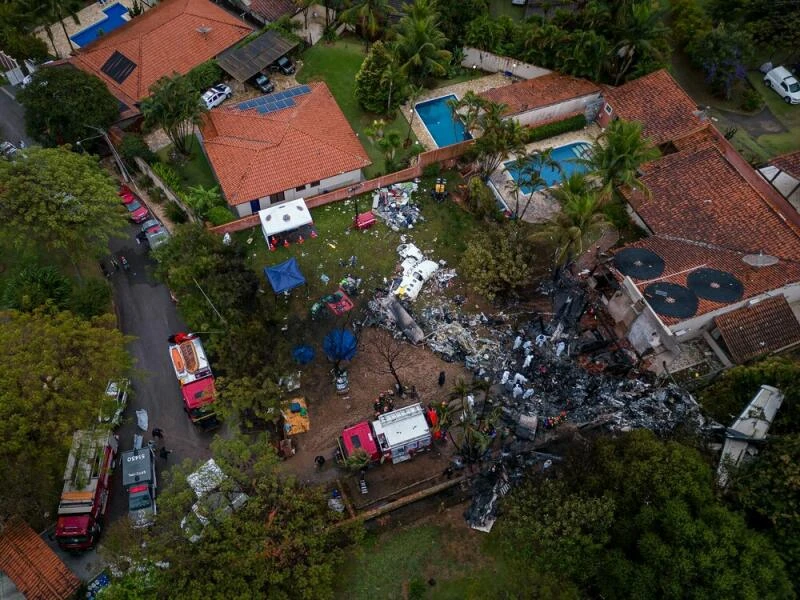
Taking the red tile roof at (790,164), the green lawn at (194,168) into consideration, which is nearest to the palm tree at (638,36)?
the red tile roof at (790,164)

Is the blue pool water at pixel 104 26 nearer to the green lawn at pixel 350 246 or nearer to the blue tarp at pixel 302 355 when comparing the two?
the green lawn at pixel 350 246

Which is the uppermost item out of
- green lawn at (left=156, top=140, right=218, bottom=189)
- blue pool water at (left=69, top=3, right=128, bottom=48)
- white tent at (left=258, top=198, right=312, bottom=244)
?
blue pool water at (left=69, top=3, right=128, bottom=48)

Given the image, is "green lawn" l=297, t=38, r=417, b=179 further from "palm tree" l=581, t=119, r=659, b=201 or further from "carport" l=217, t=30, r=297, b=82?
"palm tree" l=581, t=119, r=659, b=201

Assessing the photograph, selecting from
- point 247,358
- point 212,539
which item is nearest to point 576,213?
point 247,358

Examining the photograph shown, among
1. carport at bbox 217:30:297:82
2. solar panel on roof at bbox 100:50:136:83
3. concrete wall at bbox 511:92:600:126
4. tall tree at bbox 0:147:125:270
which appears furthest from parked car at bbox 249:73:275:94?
concrete wall at bbox 511:92:600:126

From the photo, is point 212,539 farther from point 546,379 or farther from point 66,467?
point 546,379
